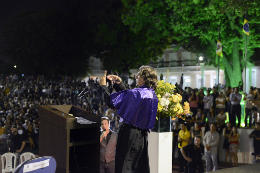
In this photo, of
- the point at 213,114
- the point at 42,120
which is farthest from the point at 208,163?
the point at 42,120

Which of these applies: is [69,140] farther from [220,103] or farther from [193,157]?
[220,103]

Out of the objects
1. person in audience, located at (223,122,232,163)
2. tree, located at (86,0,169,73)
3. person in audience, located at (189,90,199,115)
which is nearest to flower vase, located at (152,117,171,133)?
person in audience, located at (223,122,232,163)

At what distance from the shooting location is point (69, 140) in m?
2.62

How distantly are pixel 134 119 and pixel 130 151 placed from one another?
345 millimetres

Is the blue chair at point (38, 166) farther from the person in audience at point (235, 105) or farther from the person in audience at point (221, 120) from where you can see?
the person in audience at point (235, 105)

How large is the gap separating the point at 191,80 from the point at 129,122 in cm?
4080

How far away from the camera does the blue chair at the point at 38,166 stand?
2.08 meters

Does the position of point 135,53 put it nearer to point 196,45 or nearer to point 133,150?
point 196,45

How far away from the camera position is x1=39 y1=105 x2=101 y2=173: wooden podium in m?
2.63

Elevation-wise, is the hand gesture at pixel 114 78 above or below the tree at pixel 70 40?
below

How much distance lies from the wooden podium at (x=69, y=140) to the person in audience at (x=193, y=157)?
6317 mm

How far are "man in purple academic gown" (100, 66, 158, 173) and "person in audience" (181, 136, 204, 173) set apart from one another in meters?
5.64

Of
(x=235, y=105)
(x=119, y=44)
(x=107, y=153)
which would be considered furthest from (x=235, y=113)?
(x=119, y=44)

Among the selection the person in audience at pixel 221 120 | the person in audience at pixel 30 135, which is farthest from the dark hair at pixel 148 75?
the person in audience at pixel 30 135
